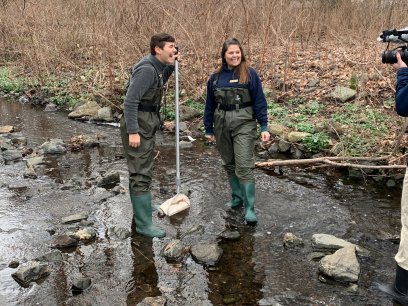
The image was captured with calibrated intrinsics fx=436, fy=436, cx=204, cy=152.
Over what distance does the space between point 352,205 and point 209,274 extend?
2.48 metres

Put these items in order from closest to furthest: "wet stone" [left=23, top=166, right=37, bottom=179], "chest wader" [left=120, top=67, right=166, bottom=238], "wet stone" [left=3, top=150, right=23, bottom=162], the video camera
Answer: the video camera, "chest wader" [left=120, top=67, right=166, bottom=238], "wet stone" [left=23, top=166, right=37, bottom=179], "wet stone" [left=3, top=150, right=23, bottom=162]

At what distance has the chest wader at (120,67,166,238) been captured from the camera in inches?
171

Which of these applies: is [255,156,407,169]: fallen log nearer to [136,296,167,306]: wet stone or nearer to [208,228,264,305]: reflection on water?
[208,228,264,305]: reflection on water

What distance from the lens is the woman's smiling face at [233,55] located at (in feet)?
14.8

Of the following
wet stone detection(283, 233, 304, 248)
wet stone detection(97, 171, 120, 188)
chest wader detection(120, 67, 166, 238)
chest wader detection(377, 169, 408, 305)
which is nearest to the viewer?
chest wader detection(377, 169, 408, 305)

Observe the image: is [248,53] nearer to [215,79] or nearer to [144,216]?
[215,79]

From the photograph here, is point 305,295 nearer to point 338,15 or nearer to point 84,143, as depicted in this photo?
point 84,143

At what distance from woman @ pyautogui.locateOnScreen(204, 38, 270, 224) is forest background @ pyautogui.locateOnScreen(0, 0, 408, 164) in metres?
2.51

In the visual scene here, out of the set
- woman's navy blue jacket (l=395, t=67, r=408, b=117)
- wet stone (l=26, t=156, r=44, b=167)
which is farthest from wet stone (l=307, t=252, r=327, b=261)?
wet stone (l=26, t=156, r=44, b=167)

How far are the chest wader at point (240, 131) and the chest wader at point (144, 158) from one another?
2.45ft

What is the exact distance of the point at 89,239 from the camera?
4.55m

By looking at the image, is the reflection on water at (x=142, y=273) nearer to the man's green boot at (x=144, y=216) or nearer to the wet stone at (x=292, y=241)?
the man's green boot at (x=144, y=216)

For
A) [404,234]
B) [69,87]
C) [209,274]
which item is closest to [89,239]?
[209,274]

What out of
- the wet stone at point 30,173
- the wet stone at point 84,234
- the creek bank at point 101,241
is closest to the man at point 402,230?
the creek bank at point 101,241
